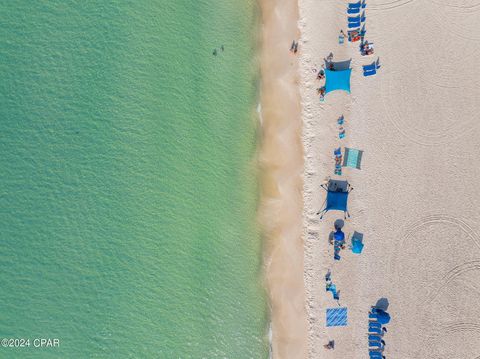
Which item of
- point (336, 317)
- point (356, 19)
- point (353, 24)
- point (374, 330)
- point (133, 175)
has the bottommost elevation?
point (374, 330)

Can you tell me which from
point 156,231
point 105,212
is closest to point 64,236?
point 105,212

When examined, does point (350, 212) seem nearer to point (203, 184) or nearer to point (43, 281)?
point (203, 184)

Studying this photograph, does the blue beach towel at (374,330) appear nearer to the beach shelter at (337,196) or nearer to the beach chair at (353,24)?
the beach shelter at (337,196)

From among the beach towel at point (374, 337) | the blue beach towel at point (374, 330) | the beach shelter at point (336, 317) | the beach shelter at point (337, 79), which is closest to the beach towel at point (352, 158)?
the beach shelter at point (337, 79)

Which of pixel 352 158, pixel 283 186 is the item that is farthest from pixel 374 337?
pixel 352 158

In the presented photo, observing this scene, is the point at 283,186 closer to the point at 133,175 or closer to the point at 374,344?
the point at 133,175

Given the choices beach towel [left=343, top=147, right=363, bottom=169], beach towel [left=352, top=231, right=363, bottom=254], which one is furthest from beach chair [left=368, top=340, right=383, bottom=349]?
beach towel [left=343, top=147, right=363, bottom=169]
